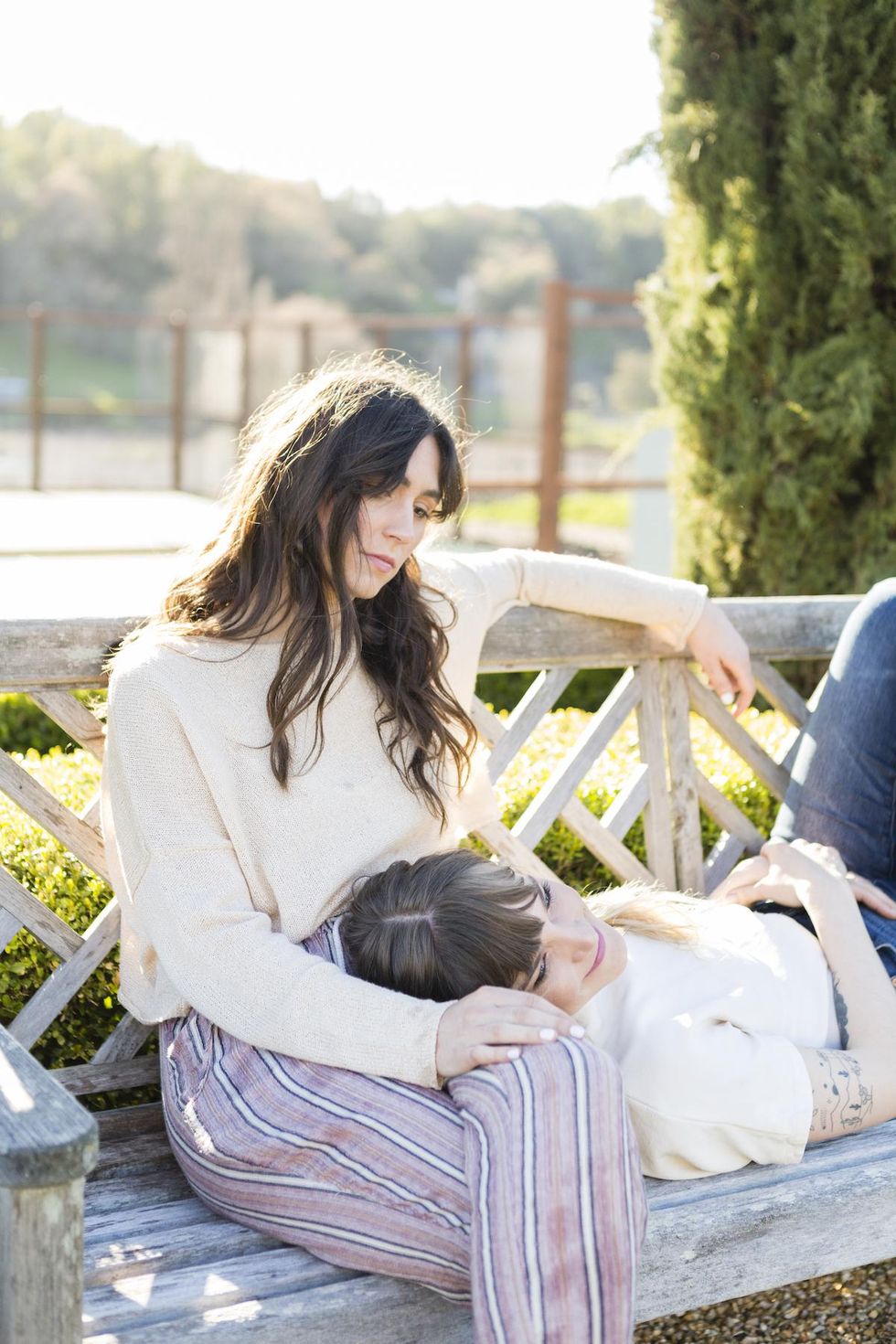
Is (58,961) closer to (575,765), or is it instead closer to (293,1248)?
(293,1248)

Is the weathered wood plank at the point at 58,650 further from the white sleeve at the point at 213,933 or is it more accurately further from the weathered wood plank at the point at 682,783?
the weathered wood plank at the point at 682,783

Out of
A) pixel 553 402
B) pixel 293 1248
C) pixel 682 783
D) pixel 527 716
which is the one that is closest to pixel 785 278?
pixel 682 783

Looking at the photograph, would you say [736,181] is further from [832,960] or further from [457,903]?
[457,903]

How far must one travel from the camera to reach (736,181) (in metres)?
3.93

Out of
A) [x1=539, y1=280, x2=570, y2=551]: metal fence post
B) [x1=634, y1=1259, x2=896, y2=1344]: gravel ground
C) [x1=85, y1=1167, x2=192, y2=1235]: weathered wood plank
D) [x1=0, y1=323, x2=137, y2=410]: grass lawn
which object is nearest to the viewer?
[x1=85, y1=1167, x2=192, y2=1235]: weathered wood plank

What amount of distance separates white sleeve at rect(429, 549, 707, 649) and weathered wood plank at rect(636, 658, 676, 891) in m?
0.14

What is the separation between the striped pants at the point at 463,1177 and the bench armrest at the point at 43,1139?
34 cm

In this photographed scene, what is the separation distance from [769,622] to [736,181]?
1717 mm

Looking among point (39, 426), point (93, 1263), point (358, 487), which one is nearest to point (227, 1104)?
point (93, 1263)

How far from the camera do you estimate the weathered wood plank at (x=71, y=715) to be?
2.19m

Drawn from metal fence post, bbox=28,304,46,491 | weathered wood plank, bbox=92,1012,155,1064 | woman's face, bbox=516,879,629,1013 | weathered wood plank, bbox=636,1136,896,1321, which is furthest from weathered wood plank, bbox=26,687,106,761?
metal fence post, bbox=28,304,46,491

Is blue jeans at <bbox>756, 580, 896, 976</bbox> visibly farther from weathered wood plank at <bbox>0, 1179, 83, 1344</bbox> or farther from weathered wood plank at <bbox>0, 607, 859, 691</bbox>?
weathered wood plank at <bbox>0, 1179, 83, 1344</bbox>

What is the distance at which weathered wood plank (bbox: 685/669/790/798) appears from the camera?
109 inches

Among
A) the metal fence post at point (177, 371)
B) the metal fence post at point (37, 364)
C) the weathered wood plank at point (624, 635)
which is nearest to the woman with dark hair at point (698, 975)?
the weathered wood plank at point (624, 635)
